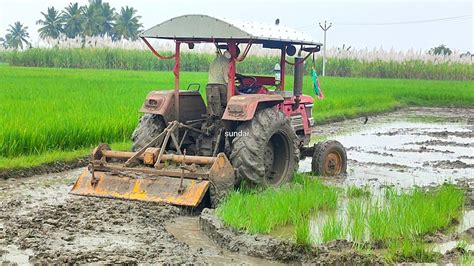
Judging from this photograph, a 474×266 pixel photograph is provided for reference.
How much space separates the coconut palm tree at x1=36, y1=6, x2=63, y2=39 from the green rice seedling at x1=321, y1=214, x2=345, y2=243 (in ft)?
205

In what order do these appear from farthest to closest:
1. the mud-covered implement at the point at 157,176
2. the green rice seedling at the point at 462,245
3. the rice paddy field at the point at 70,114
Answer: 1. the rice paddy field at the point at 70,114
2. the mud-covered implement at the point at 157,176
3. the green rice seedling at the point at 462,245

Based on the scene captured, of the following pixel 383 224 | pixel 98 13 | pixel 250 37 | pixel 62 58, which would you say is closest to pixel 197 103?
pixel 250 37

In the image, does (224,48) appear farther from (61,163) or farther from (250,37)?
(61,163)

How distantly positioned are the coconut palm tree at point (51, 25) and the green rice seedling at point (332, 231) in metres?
62.3

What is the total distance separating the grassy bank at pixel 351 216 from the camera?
5.61m

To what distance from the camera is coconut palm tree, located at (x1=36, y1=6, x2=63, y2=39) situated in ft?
214

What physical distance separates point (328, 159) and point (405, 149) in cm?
356

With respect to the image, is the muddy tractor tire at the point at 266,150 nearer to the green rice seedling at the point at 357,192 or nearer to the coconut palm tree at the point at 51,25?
the green rice seedling at the point at 357,192

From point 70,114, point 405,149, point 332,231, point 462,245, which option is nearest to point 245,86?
point 332,231

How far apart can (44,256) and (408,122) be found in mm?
14263

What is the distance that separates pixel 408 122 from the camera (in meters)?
18.2

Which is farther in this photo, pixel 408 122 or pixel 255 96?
pixel 408 122

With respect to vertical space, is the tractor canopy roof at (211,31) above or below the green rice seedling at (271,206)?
above

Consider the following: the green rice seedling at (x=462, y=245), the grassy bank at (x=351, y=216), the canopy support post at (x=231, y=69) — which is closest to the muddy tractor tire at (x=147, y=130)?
the canopy support post at (x=231, y=69)
